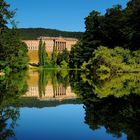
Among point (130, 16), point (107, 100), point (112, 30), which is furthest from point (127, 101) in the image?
point (112, 30)

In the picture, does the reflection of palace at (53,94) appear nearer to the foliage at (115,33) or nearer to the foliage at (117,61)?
the foliage at (117,61)

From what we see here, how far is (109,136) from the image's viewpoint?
1251 cm

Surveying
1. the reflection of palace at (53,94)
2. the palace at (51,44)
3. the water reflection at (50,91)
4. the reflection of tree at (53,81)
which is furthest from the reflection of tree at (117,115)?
the palace at (51,44)

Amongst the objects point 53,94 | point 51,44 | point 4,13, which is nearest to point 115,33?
point 4,13

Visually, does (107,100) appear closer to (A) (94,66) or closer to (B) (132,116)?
(B) (132,116)

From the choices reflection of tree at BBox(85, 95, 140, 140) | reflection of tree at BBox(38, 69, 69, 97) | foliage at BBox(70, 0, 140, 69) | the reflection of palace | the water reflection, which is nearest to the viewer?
reflection of tree at BBox(85, 95, 140, 140)

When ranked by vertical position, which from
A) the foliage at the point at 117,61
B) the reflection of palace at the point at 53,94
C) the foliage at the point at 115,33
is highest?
the foliage at the point at 115,33

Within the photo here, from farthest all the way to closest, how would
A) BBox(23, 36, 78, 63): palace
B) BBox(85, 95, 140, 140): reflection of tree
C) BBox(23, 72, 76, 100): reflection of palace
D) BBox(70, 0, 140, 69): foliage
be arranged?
1. BBox(23, 36, 78, 63): palace
2. BBox(70, 0, 140, 69): foliage
3. BBox(23, 72, 76, 100): reflection of palace
4. BBox(85, 95, 140, 140): reflection of tree

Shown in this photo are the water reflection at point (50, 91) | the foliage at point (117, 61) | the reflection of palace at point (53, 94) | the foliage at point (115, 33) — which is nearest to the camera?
the reflection of palace at point (53, 94)

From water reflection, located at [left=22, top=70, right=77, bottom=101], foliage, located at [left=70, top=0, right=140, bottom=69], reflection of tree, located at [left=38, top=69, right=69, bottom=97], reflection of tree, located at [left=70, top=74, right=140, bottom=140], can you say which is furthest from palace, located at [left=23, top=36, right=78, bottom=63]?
reflection of tree, located at [left=70, top=74, right=140, bottom=140]

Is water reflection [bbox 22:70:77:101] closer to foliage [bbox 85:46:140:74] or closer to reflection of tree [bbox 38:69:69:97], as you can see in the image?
reflection of tree [bbox 38:69:69:97]

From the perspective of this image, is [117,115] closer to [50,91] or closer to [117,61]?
[50,91]

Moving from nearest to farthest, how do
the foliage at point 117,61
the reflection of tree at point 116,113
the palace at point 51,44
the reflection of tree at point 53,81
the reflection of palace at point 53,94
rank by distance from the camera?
the reflection of tree at point 116,113 → the reflection of palace at point 53,94 → the reflection of tree at point 53,81 → the foliage at point 117,61 → the palace at point 51,44

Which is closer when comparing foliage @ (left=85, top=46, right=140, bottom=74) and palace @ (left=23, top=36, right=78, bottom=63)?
foliage @ (left=85, top=46, right=140, bottom=74)
